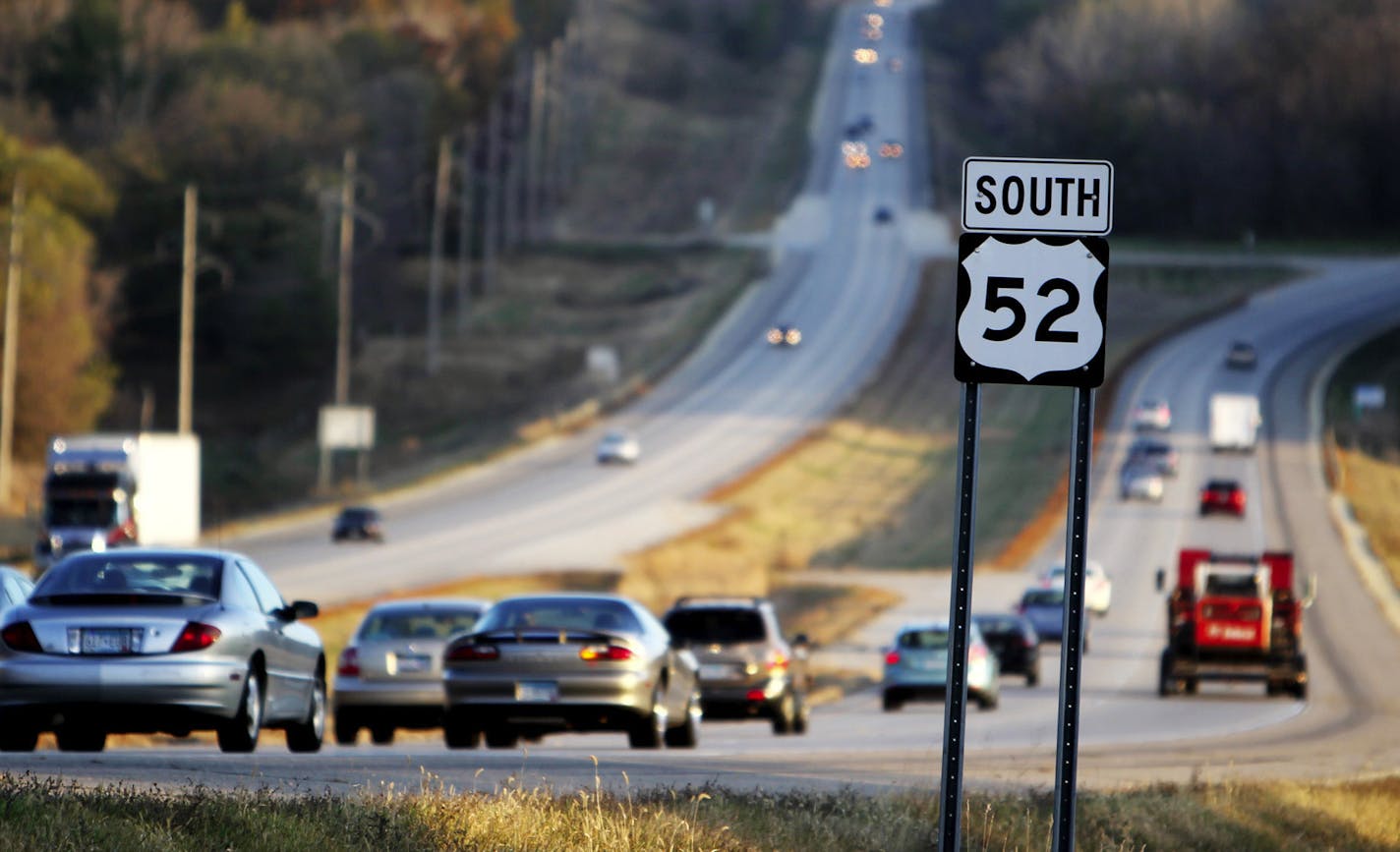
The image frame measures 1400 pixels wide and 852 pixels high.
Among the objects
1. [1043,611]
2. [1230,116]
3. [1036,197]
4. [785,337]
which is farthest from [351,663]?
[1230,116]

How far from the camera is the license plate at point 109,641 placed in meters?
14.0

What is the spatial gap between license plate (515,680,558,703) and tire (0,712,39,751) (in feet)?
14.7

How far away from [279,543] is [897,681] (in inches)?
1291

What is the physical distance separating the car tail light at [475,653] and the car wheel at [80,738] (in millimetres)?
3659

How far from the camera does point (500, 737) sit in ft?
61.2

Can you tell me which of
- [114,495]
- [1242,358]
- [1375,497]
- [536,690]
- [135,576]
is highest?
[1242,358]

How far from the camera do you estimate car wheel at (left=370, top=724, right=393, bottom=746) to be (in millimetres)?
21984

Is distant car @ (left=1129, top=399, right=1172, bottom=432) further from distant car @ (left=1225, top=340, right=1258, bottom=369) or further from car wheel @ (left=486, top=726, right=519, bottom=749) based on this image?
car wheel @ (left=486, top=726, right=519, bottom=749)

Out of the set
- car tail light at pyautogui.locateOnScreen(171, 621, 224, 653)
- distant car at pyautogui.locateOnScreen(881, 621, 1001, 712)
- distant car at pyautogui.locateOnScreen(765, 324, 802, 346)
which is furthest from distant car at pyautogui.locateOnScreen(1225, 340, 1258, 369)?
car tail light at pyautogui.locateOnScreen(171, 621, 224, 653)

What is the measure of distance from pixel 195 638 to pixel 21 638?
1.16 metres

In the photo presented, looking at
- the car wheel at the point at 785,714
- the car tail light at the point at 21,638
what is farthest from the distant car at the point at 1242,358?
the car tail light at the point at 21,638

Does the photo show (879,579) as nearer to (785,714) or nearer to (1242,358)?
(785,714)

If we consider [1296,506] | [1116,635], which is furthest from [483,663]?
[1296,506]

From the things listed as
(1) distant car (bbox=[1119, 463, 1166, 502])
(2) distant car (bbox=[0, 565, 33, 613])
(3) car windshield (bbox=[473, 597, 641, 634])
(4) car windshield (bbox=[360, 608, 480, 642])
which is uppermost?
(1) distant car (bbox=[1119, 463, 1166, 502])
